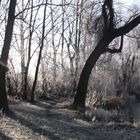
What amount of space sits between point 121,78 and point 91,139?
40747 millimetres

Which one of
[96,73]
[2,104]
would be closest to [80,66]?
[96,73]

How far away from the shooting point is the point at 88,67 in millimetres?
20469

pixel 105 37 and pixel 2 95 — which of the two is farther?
pixel 105 37

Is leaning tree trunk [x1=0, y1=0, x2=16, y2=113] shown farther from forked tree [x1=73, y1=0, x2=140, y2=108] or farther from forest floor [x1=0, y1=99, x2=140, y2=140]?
forked tree [x1=73, y1=0, x2=140, y2=108]

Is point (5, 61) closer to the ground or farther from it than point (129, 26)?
closer to the ground

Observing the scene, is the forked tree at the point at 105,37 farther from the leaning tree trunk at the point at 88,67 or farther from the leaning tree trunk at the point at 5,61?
the leaning tree trunk at the point at 5,61

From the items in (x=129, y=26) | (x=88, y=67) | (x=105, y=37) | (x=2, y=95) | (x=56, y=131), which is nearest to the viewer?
(x=56, y=131)

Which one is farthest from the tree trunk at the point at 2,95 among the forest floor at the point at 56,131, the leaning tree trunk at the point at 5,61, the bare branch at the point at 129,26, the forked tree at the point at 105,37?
the bare branch at the point at 129,26

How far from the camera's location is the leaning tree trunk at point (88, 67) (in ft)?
66.5

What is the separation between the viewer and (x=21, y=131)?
36.2ft

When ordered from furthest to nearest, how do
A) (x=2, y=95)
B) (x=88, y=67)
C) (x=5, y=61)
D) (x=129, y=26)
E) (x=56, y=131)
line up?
1. (x=88, y=67)
2. (x=129, y=26)
3. (x=5, y=61)
4. (x=2, y=95)
5. (x=56, y=131)

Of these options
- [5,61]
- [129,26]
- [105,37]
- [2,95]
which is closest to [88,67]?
[105,37]

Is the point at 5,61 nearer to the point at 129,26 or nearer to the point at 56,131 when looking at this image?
the point at 56,131

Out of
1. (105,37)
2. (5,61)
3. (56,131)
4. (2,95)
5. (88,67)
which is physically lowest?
(56,131)
